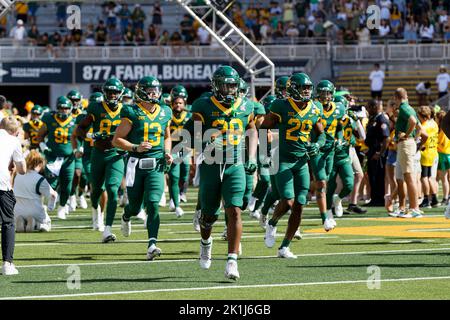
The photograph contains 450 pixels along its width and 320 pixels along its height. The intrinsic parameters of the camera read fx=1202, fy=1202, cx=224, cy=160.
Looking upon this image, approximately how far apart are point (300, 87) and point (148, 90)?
1562 millimetres

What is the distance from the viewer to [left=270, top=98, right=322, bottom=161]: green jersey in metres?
12.5

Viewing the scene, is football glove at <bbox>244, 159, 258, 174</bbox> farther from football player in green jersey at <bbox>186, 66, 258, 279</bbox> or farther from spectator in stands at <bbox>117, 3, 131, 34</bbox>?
spectator in stands at <bbox>117, 3, 131, 34</bbox>

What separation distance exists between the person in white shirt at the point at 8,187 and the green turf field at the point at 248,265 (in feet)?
0.75

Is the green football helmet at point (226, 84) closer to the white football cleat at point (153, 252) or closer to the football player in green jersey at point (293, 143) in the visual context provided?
the football player in green jersey at point (293, 143)

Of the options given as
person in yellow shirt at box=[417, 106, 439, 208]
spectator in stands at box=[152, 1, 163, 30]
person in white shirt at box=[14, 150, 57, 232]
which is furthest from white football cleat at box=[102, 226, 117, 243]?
spectator in stands at box=[152, 1, 163, 30]

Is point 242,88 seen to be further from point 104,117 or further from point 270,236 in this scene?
point 104,117

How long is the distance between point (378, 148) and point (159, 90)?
24.7 feet

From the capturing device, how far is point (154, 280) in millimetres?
10531

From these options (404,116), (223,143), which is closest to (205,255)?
(223,143)

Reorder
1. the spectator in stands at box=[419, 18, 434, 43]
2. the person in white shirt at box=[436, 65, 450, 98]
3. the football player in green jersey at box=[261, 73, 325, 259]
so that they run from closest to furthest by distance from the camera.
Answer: the football player in green jersey at box=[261, 73, 325, 259] < the person in white shirt at box=[436, 65, 450, 98] < the spectator in stands at box=[419, 18, 434, 43]

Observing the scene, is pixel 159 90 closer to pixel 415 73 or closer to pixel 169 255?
pixel 169 255

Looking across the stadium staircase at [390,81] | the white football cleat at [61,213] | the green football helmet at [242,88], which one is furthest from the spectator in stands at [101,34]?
the green football helmet at [242,88]

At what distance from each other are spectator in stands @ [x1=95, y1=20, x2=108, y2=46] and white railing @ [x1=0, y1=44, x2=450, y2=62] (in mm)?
1139
